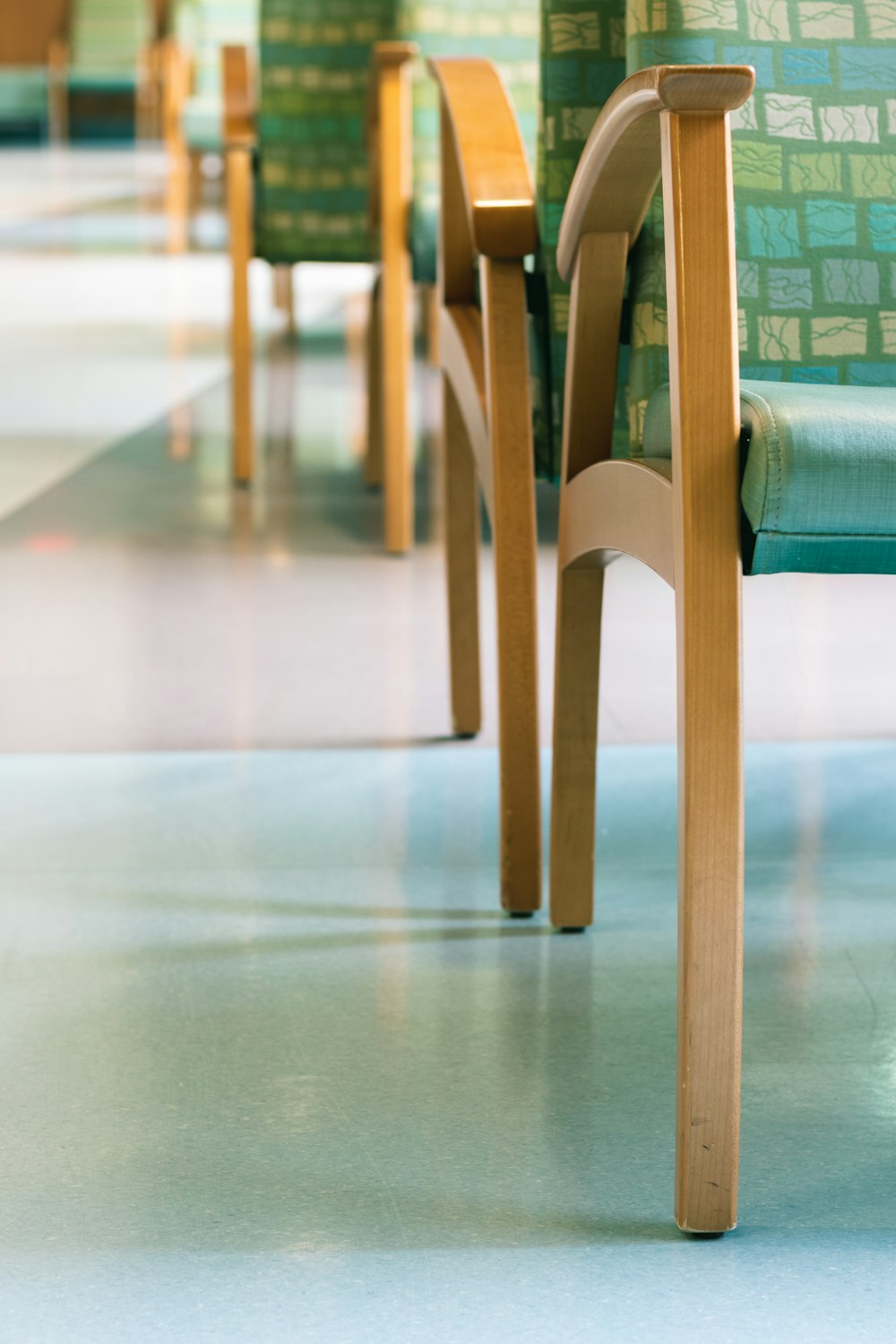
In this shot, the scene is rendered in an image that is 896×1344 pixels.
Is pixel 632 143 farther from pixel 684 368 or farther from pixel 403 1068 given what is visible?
pixel 403 1068

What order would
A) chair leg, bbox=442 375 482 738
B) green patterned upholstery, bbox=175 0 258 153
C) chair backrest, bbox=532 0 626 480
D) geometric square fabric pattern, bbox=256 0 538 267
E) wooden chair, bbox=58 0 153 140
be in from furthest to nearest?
wooden chair, bbox=58 0 153 140 → green patterned upholstery, bbox=175 0 258 153 → geometric square fabric pattern, bbox=256 0 538 267 → chair leg, bbox=442 375 482 738 → chair backrest, bbox=532 0 626 480

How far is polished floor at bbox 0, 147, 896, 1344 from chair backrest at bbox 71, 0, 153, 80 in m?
9.08

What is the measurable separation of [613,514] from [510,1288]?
46 centimetres

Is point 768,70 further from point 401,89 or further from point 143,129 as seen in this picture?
point 143,129

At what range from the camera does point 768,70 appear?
122cm

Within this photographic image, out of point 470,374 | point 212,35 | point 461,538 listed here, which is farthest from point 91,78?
point 470,374

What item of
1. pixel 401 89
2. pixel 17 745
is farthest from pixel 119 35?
pixel 17 745

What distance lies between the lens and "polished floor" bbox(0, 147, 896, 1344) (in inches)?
36.1

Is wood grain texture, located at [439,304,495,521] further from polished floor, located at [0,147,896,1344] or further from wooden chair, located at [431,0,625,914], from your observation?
polished floor, located at [0,147,896,1344]

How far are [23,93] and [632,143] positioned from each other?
11.4 meters

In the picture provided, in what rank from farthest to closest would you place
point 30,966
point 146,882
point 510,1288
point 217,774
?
1. point 217,774
2. point 146,882
3. point 30,966
4. point 510,1288

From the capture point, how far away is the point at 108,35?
10.8 metres

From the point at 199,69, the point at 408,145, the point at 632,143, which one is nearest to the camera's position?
the point at 632,143

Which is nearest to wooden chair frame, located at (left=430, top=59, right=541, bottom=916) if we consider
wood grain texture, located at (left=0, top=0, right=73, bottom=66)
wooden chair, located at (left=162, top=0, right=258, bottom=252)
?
wooden chair, located at (left=162, top=0, right=258, bottom=252)
